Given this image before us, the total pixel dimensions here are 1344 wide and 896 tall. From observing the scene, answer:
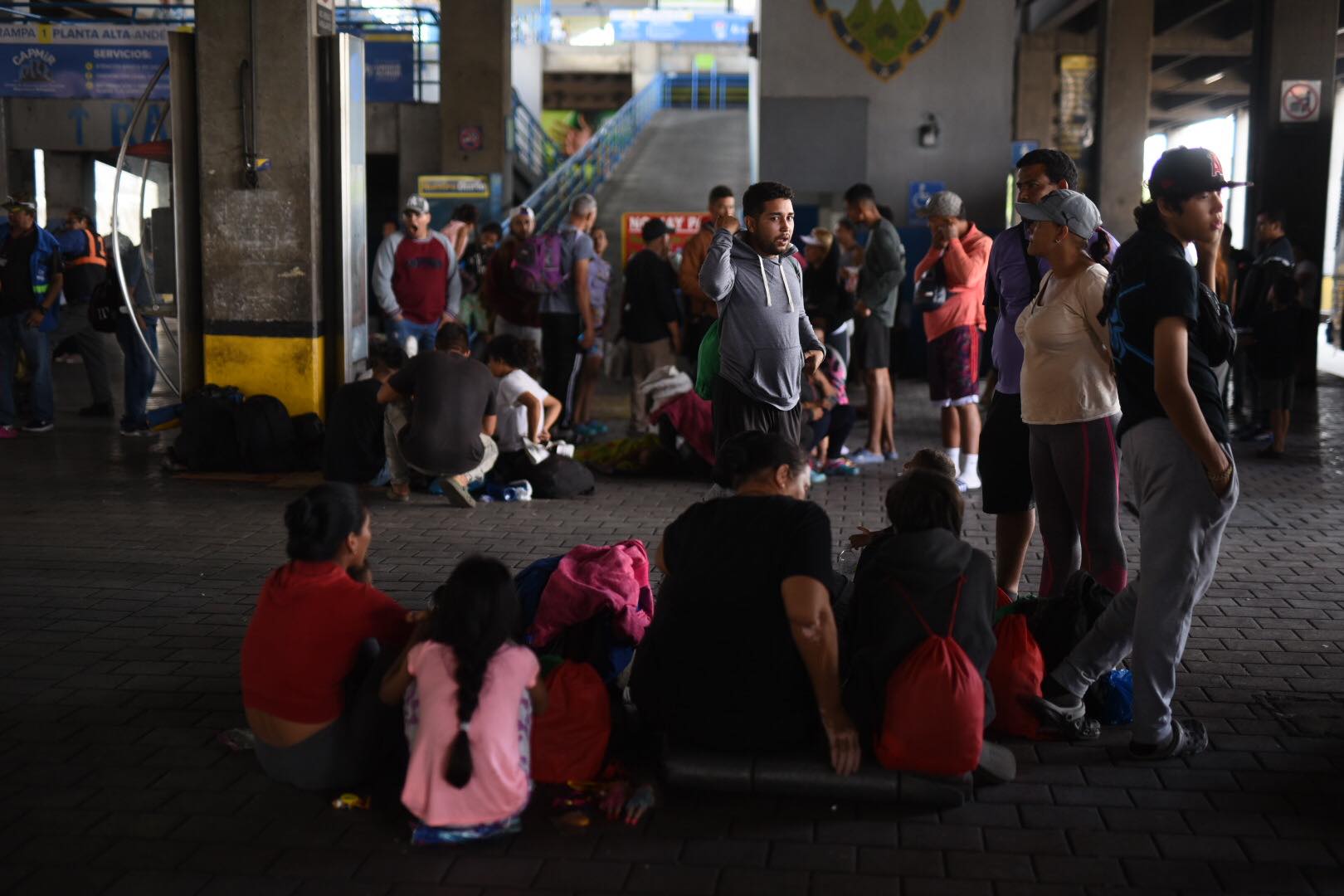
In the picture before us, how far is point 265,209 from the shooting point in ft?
30.8

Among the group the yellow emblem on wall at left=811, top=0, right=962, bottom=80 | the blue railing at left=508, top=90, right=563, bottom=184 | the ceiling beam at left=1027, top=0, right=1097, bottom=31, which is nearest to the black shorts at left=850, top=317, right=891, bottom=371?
the yellow emblem on wall at left=811, top=0, right=962, bottom=80

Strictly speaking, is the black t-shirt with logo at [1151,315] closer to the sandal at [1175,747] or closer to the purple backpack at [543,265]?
the sandal at [1175,747]

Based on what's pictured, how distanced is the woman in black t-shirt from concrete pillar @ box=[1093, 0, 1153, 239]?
19.0m

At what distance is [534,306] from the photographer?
431 inches

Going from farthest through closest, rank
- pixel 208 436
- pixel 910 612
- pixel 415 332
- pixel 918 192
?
1. pixel 918 192
2. pixel 415 332
3. pixel 208 436
4. pixel 910 612

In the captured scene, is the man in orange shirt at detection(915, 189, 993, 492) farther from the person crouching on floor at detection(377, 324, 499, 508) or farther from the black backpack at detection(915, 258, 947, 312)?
the person crouching on floor at detection(377, 324, 499, 508)

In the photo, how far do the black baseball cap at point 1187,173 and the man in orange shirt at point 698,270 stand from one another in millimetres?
5087

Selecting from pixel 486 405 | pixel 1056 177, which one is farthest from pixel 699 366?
pixel 486 405

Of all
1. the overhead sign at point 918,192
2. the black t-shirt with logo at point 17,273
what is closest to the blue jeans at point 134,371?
the black t-shirt with logo at point 17,273

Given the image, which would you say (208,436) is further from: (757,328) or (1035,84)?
(1035,84)

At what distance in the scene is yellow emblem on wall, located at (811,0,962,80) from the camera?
15.8 metres

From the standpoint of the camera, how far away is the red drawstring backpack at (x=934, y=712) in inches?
149

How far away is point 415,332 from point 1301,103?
10.8 m

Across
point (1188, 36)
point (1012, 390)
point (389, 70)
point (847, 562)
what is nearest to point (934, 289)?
point (1012, 390)
